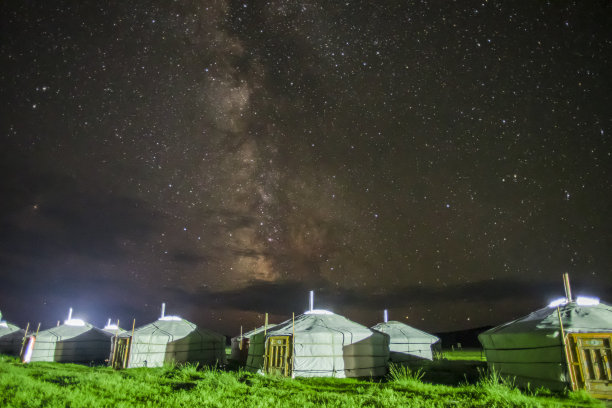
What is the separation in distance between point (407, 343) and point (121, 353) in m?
13.3

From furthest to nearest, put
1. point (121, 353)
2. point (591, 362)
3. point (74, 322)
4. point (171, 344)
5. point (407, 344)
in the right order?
1. point (74, 322)
2. point (407, 344)
3. point (171, 344)
4. point (121, 353)
5. point (591, 362)

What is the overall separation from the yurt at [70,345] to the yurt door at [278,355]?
10662mm

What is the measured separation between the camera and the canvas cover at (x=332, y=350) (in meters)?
12.4

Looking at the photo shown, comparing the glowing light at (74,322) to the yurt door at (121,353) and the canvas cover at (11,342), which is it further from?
the yurt door at (121,353)

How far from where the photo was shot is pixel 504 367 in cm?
1045

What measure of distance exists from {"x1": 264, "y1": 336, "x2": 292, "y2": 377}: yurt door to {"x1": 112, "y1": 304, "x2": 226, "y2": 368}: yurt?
11.7 ft

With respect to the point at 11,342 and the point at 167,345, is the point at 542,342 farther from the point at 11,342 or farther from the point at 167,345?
the point at 11,342

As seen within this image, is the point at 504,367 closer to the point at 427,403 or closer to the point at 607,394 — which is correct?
the point at 607,394

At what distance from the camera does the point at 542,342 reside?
9367mm

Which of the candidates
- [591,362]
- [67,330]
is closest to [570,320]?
[591,362]

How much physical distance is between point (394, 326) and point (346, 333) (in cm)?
709

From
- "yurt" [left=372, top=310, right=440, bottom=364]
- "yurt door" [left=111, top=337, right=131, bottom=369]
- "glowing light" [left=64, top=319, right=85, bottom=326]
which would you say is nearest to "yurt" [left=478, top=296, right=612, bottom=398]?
"yurt" [left=372, top=310, right=440, bottom=364]

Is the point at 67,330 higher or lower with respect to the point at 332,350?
higher

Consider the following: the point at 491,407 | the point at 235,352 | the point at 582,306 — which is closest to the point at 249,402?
the point at 491,407
